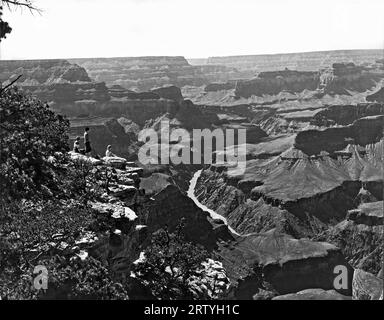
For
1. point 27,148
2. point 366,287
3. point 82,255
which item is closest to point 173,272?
point 82,255

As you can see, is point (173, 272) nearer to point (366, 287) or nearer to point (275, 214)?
point (366, 287)

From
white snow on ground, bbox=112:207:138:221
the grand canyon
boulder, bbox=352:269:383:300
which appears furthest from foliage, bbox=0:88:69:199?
boulder, bbox=352:269:383:300

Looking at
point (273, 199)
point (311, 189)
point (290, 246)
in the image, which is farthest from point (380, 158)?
point (290, 246)

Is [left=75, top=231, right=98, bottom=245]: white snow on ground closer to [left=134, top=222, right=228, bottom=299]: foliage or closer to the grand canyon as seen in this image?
the grand canyon

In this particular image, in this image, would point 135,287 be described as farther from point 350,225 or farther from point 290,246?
point 350,225

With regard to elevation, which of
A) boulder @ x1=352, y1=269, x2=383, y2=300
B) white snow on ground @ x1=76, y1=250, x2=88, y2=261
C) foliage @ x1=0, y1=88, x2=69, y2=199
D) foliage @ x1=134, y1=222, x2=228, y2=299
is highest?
foliage @ x1=0, y1=88, x2=69, y2=199
